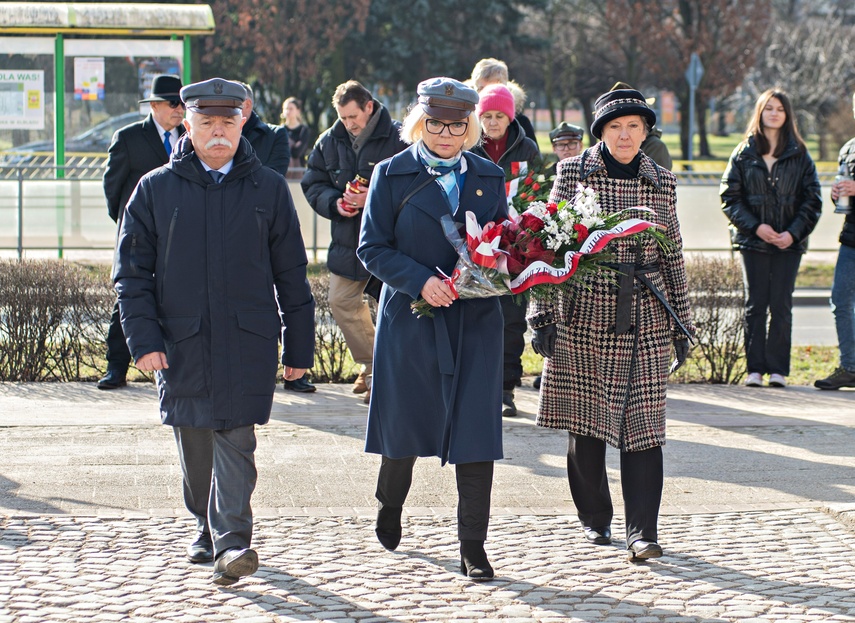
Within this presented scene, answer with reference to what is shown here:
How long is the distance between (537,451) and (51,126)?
36.6 feet

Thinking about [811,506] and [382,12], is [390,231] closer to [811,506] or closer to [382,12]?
[811,506]

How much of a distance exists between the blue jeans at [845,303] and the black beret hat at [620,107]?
454 cm

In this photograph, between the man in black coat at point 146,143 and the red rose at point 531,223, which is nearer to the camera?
the red rose at point 531,223

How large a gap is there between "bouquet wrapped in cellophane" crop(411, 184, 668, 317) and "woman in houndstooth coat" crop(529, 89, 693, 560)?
0.28 meters

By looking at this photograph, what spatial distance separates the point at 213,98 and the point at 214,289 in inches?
28.7

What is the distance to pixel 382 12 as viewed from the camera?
3972cm

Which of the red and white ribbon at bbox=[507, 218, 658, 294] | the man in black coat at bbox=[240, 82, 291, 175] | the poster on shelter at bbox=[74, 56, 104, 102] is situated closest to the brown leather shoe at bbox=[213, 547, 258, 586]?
the red and white ribbon at bbox=[507, 218, 658, 294]

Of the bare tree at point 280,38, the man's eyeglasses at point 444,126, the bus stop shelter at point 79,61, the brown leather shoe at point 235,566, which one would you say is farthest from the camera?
the bare tree at point 280,38

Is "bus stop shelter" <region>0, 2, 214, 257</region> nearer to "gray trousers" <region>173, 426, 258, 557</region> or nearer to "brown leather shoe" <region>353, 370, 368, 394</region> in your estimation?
"brown leather shoe" <region>353, 370, 368, 394</region>

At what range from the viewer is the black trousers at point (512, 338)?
27.3ft

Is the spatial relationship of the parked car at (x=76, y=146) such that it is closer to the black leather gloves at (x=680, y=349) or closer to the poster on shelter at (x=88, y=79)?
the poster on shelter at (x=88, y=79)

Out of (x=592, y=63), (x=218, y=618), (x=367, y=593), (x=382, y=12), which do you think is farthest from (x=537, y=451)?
(x=592, y=63)

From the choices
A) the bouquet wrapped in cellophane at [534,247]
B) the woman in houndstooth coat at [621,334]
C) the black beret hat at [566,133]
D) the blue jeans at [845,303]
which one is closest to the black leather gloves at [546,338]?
the woman in houndstooth coat at [621,334]

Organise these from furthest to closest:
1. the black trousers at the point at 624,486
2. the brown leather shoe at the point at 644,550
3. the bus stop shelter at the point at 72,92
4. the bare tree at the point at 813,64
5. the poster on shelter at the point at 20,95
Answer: the bare tree at the point at 813,64 < the poster on shelter at the point at 20,95 < the bus stop shelter at the point at 72,92 < the black trousers at the point at 624,486 < the brown leather shoe at the point at 644,550
